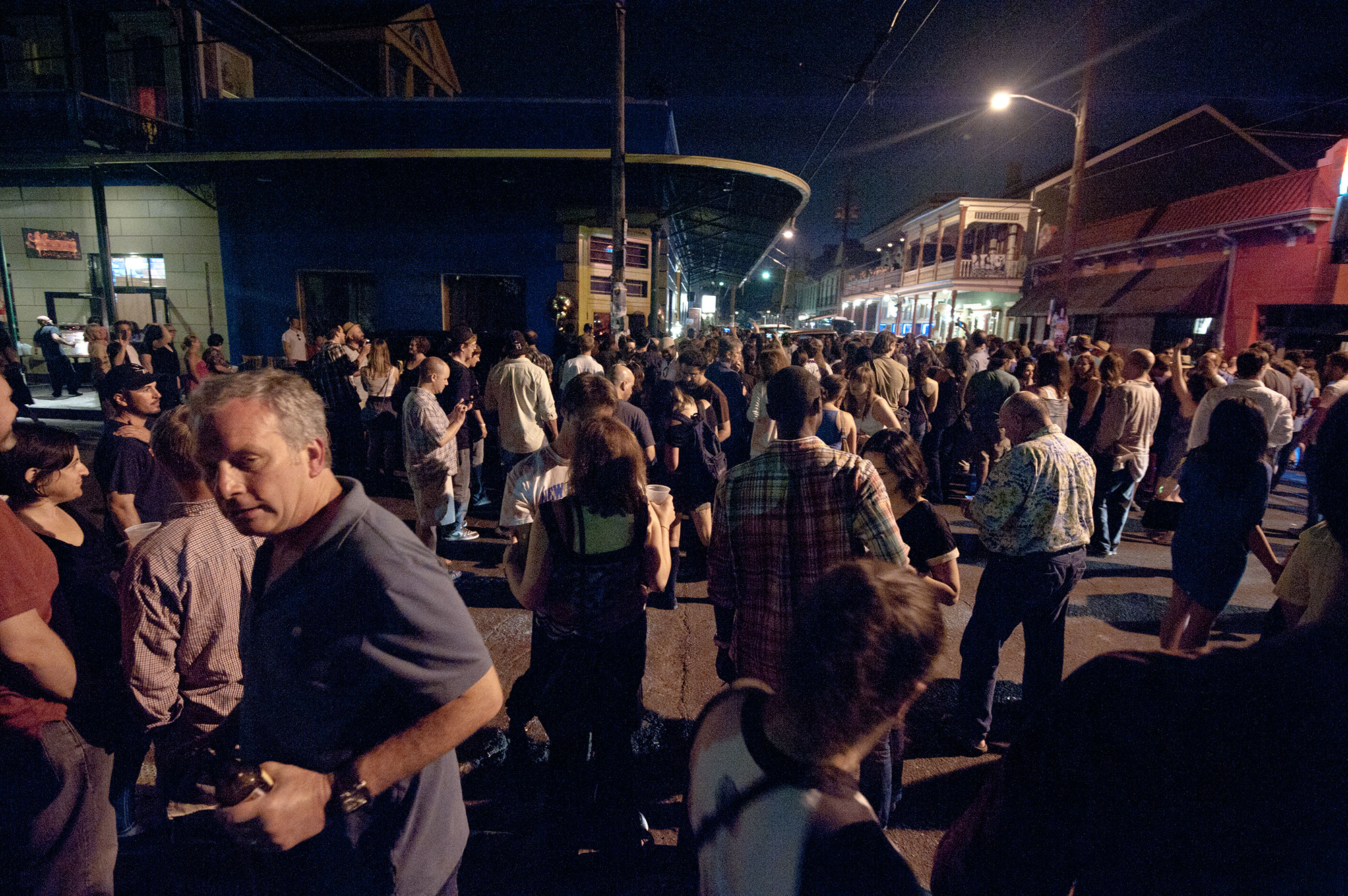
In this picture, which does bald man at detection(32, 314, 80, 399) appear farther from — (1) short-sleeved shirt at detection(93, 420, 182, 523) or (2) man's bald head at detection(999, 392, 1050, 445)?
(2) man's bald head at detection(999, 392, 1050, 445)

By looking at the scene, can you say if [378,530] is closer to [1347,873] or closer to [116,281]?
[1347,873]

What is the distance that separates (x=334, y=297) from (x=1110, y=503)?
53.5ft

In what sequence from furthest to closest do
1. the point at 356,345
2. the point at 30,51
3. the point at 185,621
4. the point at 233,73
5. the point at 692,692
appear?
1. the point at 233,73
2. the point at 30,51
3. the point at 356,345
4. the point at 692,692
5. the point at 185,621

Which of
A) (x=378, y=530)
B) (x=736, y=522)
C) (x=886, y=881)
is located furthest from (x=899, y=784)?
(x=378, y=530)

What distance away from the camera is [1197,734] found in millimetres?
883

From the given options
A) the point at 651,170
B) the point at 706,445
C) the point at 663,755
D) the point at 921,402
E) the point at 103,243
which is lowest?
the point at 663,755

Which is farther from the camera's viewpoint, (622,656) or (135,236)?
(135,236)

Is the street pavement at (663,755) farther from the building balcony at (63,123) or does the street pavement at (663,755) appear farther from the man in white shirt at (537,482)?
the building balcony at (63,123)

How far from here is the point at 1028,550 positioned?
311cm

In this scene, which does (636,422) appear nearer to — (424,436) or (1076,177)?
(424,436)

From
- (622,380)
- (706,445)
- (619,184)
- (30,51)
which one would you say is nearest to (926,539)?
(706,445)

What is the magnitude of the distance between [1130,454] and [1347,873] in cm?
617

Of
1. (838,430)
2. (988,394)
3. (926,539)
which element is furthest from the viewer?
(988,394)

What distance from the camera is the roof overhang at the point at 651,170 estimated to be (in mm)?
11961
